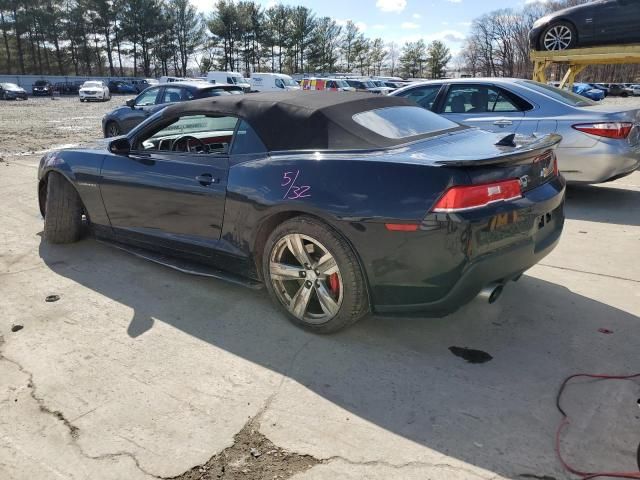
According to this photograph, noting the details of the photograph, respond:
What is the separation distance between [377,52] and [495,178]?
9041 cm

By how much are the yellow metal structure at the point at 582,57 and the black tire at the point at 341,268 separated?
9.72m

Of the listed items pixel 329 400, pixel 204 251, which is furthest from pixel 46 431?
pixel 204 251

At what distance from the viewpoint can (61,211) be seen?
186 inches

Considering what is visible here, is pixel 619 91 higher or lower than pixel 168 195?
higher

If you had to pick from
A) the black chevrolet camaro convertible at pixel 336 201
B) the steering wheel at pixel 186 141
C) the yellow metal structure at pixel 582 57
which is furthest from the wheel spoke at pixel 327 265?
the yellow metal structure at pixel 582 57

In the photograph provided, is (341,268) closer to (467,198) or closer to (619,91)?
(467,198)

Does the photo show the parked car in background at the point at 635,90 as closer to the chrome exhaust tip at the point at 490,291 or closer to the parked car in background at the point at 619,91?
the parked car in background at the point at 619,91

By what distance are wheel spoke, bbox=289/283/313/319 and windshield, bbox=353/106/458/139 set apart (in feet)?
3.52

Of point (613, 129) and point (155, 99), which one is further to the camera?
point (155, 99)

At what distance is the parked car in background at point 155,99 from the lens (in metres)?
9.99

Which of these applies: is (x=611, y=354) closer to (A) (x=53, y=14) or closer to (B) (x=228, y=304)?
(B) (x=228, y=304)

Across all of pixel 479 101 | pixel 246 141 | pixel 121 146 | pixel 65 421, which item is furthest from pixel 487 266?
pixel 479 101

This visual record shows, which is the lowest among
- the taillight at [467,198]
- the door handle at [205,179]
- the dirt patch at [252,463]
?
the dirt patch at [252,463]

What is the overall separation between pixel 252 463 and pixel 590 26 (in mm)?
11369
